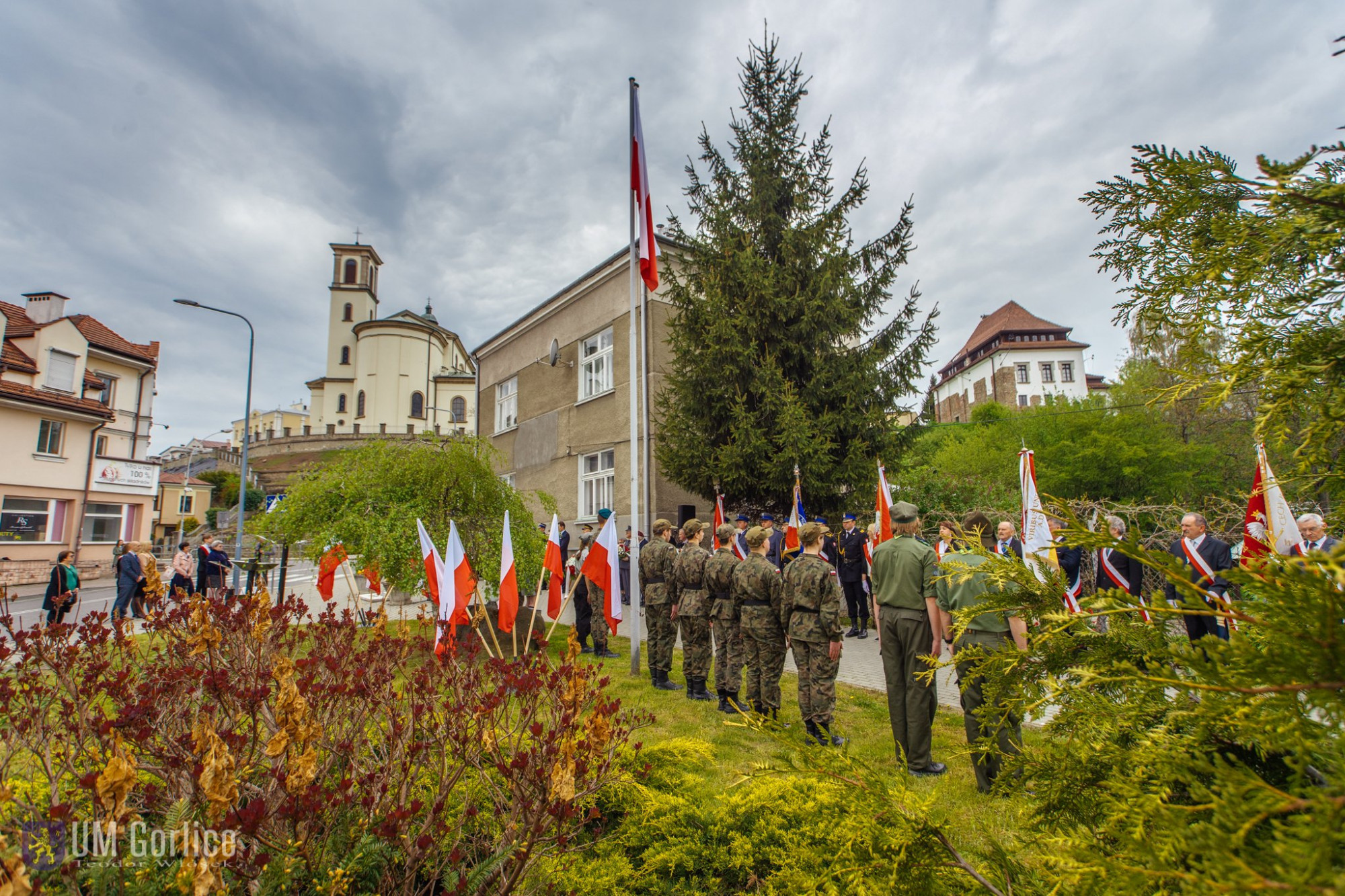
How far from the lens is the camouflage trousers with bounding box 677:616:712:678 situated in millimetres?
7793

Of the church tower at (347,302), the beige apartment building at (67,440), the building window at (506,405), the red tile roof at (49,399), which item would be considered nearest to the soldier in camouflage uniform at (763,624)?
the building window at (506,405)

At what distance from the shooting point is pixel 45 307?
3188 centimetres

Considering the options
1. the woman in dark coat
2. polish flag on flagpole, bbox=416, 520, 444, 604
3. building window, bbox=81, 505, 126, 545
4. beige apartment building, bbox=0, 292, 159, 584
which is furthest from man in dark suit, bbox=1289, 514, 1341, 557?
building window, bbox=81, 505, 126, 545

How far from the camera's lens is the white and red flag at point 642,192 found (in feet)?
31.5

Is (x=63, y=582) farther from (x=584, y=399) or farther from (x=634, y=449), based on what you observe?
(x=584, y=399)

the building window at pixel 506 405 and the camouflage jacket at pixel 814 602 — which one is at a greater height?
the building window at pixel 506 405

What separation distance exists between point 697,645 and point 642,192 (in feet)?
21.2

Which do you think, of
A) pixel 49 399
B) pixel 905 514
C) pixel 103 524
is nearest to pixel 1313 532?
pixel 905 514

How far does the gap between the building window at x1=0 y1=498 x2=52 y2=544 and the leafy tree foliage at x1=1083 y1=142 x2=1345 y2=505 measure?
1479 inches

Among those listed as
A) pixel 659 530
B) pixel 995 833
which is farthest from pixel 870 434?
pixel 995 833

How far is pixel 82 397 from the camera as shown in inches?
1246

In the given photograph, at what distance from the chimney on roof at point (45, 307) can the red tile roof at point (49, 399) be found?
13.9ft

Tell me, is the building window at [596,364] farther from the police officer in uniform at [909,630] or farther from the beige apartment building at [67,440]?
the beige apartment building at [67,440]

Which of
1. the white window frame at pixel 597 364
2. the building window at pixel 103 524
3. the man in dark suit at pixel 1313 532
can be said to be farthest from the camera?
the building window at pixel 103 524
